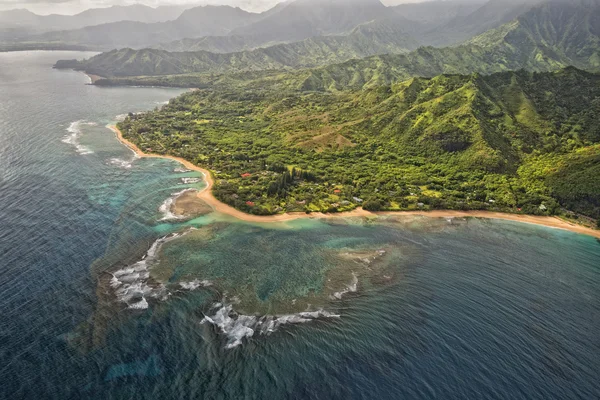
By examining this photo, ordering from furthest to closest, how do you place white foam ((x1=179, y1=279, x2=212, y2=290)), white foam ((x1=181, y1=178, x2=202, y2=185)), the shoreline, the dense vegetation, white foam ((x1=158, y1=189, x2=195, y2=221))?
white foam ((x1=181, y1=178, x2=202, y2=185)), the dense vegetation, the shoreline, white foam ((x1=158, y1=189, x2=195, y2=221)), white foam ((x1=179, y1=279, x2=212, y2=290))

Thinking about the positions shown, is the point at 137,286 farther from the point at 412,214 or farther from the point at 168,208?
the point at 412,214

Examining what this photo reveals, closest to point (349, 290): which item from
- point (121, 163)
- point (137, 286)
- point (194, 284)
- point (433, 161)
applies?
point (194, 284)

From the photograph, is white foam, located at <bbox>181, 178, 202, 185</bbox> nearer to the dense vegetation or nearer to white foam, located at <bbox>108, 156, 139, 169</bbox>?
the dense vegetation

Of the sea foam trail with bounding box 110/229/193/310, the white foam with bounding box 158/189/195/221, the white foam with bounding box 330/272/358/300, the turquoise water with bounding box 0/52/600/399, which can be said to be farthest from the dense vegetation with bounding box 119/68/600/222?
the sea foam trail with bounding box 110/229/193/310

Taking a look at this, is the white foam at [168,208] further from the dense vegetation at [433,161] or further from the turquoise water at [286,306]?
the dense vegetation at [433,161]

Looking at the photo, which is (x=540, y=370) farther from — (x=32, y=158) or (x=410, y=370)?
(x=32, y=158)

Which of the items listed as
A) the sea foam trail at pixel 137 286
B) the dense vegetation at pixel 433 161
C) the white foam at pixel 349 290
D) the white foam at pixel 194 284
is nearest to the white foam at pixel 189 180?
the dense vegetation at pixel 433 161
